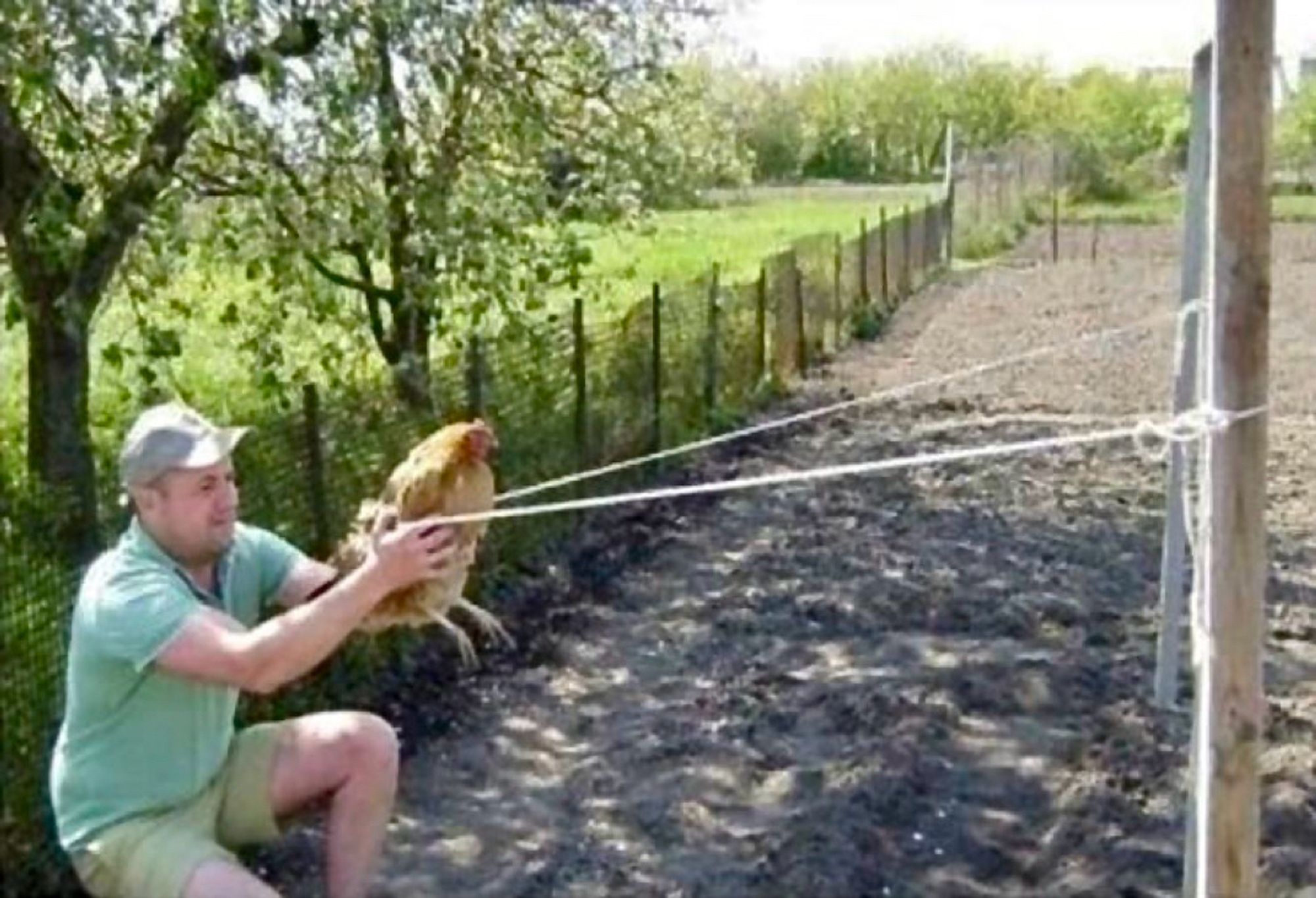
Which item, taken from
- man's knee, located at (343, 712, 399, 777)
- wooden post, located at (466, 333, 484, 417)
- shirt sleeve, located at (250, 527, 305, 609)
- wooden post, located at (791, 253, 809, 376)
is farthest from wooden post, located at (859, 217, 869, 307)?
man's knee, located at (343, 712, 399, 777)

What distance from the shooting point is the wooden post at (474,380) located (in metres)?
8.45

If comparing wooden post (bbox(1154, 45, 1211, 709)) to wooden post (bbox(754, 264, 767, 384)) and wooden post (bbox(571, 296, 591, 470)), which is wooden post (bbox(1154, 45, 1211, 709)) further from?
wooden post (bbox(754, 264, 767, 384))

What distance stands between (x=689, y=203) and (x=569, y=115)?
1810 mm

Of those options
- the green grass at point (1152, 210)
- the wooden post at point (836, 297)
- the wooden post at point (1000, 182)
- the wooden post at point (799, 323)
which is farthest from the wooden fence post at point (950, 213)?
the wooden post at point (799, 323)

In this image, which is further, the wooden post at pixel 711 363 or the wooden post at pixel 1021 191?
the wooden post at pixel 1021 191

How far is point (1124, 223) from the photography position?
127ft

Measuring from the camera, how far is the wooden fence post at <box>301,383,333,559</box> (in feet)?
22.2

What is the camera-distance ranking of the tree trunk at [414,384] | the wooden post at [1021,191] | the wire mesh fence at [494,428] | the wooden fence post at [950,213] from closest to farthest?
the wire mesh fence at [494,428]
the tree trunk at [414,384]
the wooden fence post at [950,213]
the wooden post at [1021,191]

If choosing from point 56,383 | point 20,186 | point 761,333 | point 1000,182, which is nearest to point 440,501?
point 20,186

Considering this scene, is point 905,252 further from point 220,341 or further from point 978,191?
point 220,341

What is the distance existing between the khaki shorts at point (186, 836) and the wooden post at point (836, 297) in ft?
47.7

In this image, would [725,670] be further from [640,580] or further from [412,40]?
[412,40]

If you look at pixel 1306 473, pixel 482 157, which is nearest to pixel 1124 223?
pixel 1306 473

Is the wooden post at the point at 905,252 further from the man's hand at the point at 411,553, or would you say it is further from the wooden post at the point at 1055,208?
the man's hand at the point at 411,553
